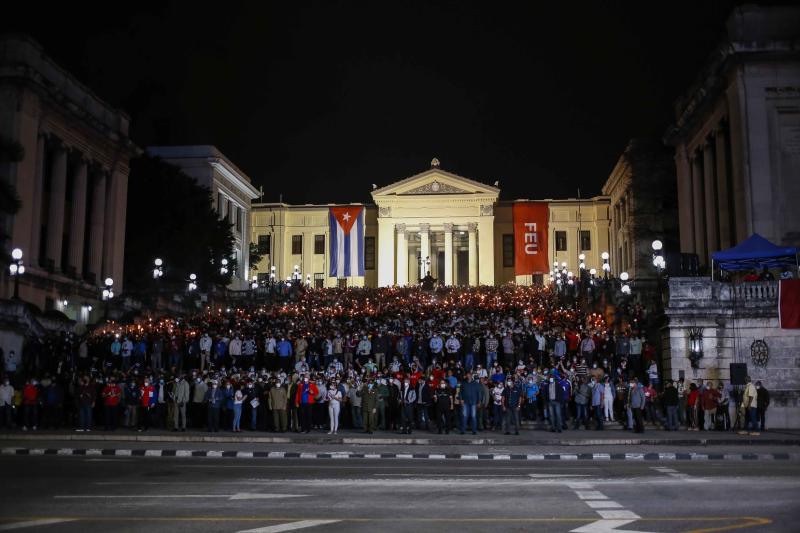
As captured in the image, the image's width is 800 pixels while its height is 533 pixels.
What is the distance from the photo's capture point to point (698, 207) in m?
53.7

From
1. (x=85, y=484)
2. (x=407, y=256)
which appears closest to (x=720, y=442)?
(x=85, y=484)

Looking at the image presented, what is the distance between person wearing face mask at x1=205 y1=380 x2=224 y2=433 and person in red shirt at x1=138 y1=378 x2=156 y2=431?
5.87 ft

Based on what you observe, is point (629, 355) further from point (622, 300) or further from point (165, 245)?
point (165, 245)

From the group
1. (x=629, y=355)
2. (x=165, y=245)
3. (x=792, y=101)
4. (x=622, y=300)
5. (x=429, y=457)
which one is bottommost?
(x=429, y=457)

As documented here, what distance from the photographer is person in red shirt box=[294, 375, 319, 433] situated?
23734 millimetres

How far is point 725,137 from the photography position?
4744cm

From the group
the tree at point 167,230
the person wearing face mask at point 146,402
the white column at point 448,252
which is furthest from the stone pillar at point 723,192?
the white column at point 448,252

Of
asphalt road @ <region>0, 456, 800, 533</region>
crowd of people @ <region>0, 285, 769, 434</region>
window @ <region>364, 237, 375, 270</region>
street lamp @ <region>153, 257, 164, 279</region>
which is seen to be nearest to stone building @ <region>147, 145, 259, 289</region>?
window @ <region>364, 237, 375, 270</region>

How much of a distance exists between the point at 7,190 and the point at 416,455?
102ft

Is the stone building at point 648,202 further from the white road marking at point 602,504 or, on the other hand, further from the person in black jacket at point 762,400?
the white road marking at point 602,504

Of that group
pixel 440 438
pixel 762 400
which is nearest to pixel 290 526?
pixel 440 438

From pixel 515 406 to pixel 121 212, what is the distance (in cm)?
4269

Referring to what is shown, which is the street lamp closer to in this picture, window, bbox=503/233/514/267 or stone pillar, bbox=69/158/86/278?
stone pillar, bbox=69/158/86/278

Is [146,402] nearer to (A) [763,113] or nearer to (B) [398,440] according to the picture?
(B) [398,440]
